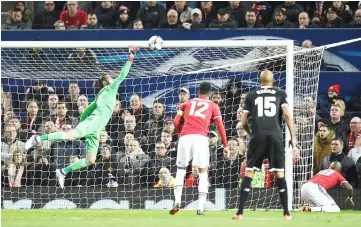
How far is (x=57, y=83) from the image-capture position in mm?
19219

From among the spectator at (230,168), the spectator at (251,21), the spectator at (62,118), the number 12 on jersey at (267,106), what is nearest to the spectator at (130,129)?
the spectator at (62,118)

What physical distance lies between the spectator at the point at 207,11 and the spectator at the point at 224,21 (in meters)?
0.39

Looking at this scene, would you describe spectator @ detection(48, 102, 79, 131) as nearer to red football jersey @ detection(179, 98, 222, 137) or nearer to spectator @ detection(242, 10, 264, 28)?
spectator @ detection(242, 10, 264, 28)

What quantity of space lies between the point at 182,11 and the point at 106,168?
4271 mm

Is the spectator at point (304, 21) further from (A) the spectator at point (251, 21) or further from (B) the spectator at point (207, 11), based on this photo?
(B) the spectator at point (207, 11)

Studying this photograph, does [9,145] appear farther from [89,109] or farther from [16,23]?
[16,23]

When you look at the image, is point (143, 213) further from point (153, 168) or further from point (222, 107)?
point (222, 107)

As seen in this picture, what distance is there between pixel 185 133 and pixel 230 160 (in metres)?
3.07

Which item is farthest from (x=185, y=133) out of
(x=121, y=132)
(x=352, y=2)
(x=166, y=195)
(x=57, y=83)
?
(x=352, y=2)

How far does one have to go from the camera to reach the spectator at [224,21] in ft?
64.6

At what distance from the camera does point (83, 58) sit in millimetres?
19609

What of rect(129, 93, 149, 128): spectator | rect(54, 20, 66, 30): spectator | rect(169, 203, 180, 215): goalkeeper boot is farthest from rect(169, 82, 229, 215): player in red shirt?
rect(54, 20, 66, 30): spectator

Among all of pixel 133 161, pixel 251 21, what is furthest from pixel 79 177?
pixel 251 21

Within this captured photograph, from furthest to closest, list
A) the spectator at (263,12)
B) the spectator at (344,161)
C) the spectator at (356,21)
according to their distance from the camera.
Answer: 1. the spectator at (263,12)
2. the spectator at (356,21)
3. the spectator at (344,161)
